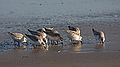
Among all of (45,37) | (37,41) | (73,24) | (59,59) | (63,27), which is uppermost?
(73,24)

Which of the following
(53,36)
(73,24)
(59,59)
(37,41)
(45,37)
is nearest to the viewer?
(59,59)

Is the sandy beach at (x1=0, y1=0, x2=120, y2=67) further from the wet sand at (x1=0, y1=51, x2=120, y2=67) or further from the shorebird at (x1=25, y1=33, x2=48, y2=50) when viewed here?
the shorebird at (x1=25, y1=33, x2=48, y2=50)

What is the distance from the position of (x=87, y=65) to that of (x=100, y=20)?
1112cm

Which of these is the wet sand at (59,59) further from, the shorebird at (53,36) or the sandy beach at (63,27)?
the shorebird at (53,36)

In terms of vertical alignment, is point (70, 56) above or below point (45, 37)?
below

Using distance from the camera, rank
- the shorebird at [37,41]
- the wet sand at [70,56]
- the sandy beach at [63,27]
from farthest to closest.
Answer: the shorebird at [37,41] → the sandy beach at [63,27] → the wet sand at [70,56]

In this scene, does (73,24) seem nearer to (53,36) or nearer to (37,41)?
(53,36)

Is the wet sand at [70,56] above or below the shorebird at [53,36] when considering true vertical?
below

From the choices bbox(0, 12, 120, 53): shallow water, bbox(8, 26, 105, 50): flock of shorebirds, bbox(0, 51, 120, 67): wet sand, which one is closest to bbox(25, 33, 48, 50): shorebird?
bbox(8, 26, 105, 50): flock of shorebirds

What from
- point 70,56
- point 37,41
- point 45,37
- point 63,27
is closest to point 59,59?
point 70,56

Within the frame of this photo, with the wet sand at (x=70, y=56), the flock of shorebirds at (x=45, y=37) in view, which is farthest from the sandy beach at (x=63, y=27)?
the flock of shorebirds at (x=45, y=37)

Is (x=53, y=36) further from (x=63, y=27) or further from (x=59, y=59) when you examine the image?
(x=63, y=27)

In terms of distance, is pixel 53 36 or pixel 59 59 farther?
pixel 53 36

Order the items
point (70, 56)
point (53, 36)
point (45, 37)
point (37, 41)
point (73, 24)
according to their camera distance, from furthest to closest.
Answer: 1. point (73, 24)
2. point (53, 36)
3. point (45, 37)
4. point (37, 41)
5. point (70, 56)
